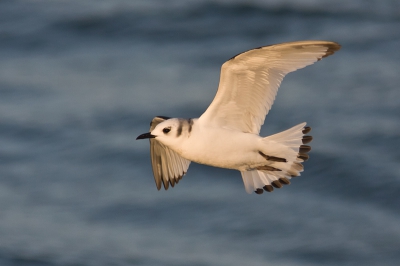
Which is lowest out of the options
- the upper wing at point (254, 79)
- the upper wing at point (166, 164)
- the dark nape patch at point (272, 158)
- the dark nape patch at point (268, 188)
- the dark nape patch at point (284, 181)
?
the dark nape patch at point (268, 188)

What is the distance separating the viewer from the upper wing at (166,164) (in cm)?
926

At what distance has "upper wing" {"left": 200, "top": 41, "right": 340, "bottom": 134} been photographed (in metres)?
7.74

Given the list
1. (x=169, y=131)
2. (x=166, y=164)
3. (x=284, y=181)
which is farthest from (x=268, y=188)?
(x=169, y=131)

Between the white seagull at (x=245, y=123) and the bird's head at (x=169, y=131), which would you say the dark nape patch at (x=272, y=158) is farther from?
the bird's head at (x=169, y=131)

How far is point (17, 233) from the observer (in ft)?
45.2

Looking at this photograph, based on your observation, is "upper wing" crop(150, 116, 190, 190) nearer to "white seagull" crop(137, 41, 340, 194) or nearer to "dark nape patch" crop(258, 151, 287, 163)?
"white seagull" crop(137, 41, 340, 194)

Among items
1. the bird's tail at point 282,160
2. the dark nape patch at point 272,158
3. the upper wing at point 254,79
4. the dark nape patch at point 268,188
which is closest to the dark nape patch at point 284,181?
the bird's tail at point 282,160

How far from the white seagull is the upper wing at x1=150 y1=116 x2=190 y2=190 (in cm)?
76

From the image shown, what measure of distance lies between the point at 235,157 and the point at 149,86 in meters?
8.33

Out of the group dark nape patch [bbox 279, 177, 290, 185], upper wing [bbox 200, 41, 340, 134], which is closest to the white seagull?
upper wing [bbox 200, 41, 340, 134]

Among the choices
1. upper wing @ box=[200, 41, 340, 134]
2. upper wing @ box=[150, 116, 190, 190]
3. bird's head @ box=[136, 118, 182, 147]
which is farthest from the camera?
upper wing @ box=[150, 116, 190, 190]

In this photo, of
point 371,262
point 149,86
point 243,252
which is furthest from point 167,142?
point 149,86

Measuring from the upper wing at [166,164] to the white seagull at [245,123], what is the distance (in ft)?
2.48

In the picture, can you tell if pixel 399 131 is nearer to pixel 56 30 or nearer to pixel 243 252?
pixel 243 252
